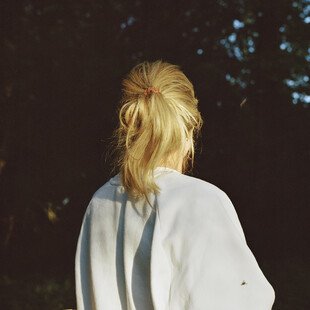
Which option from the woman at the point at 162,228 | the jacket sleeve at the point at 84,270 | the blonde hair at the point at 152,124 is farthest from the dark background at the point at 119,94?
the blonde hair at the point at 152,124

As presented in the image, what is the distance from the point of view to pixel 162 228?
2189 mm

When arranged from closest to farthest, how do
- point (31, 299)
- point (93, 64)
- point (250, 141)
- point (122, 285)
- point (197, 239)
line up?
point (197, 239)
point (122, 285)
point (31, 299)
point (93, 64)
point (250, 141)

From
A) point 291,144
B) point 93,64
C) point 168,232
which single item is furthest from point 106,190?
point 291,144

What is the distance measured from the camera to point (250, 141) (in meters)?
9.05

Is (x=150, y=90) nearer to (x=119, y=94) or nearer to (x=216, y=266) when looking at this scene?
(x=216, y=266)

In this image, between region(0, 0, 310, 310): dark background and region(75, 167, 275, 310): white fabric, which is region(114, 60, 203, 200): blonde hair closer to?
region(75, 167, 275, 310): white fabric

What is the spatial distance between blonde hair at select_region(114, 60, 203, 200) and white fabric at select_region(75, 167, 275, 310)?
0.06 meters

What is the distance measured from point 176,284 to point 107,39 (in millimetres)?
6956

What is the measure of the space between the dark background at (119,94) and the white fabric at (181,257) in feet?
18.4

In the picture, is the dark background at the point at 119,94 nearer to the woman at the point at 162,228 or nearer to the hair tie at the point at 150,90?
the woman at the point at 162,228

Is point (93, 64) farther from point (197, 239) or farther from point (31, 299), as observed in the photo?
point (197, 239)

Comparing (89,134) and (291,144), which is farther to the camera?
(291,144)

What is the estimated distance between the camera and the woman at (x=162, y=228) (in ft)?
7.09

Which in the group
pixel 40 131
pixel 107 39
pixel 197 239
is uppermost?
pixel 107 39
